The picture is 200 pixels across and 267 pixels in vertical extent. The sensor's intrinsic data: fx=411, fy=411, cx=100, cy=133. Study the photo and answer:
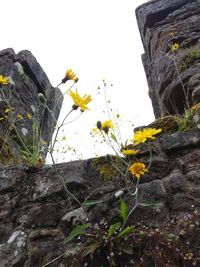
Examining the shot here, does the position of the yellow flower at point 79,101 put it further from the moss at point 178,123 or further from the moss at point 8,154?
the moss at point 8,154

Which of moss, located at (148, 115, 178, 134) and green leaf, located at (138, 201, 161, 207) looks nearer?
green leaf, located at (138, 201, 161, 207)

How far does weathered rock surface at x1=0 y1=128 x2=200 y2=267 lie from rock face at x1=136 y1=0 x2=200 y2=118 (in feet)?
2.73

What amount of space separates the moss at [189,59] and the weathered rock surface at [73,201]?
1684 millimetres

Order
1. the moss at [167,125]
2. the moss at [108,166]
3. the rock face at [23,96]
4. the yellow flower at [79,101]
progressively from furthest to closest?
the rock face at [23,96] < the moss at [167,125] < the moss at [108,166] < the yellow flower at [79,101]

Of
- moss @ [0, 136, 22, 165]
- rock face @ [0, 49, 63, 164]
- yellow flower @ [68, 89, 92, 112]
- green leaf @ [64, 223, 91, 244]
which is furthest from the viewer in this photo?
rock face @ [0, 49, 63, 164]

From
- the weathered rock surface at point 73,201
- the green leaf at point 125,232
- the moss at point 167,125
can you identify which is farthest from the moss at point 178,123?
the green leaf at point 125,232

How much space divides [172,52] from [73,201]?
282 cm

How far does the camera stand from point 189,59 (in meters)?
4.05

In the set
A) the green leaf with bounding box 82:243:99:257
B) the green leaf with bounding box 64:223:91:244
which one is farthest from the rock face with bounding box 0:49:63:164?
the green leaf with bounding box 82:243:99:257

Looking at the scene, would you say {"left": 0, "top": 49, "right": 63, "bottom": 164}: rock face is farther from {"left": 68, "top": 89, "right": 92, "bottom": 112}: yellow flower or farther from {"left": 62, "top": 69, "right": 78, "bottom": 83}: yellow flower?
{"left": 68, "top": 89, "right": 92, "bottom": 112}: yellow flower

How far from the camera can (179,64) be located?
413cm

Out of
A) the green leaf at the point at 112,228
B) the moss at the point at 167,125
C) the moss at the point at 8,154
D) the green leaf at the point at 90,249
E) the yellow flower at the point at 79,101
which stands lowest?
the moss at the point at 8,154

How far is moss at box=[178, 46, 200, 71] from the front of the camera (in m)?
4.00

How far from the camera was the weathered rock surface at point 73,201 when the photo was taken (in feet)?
6.49
